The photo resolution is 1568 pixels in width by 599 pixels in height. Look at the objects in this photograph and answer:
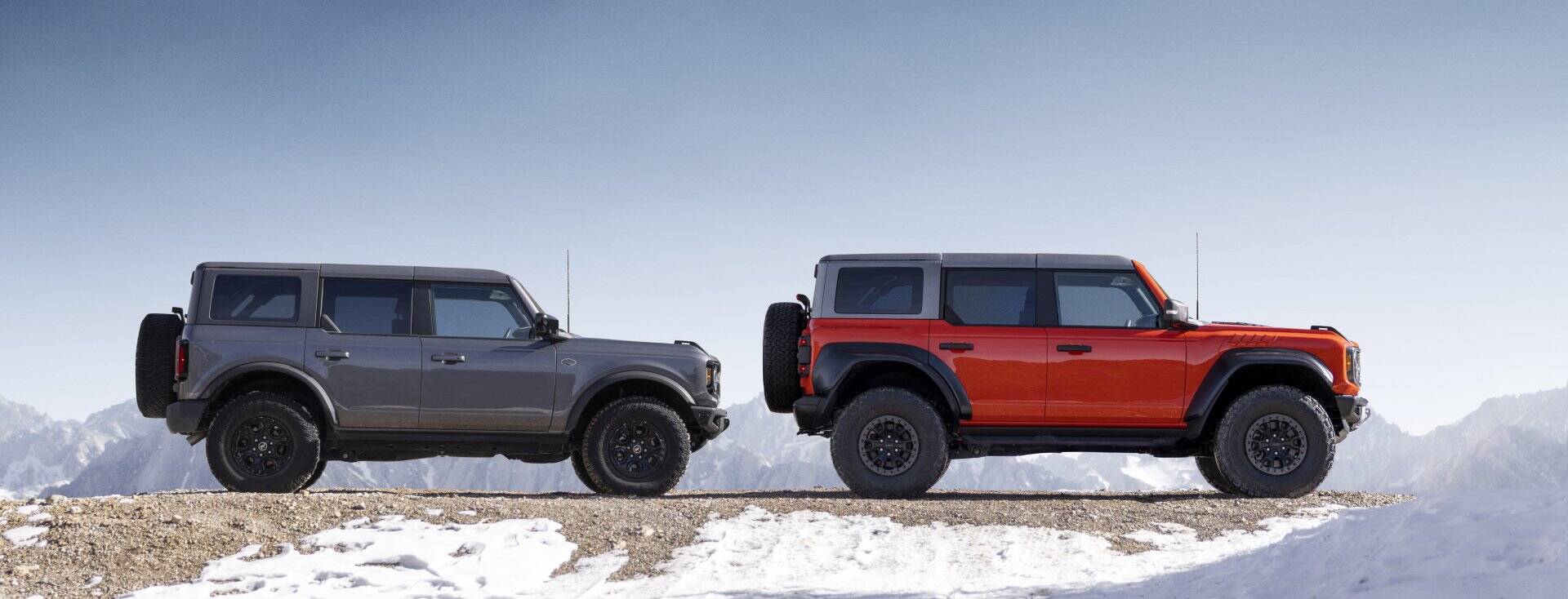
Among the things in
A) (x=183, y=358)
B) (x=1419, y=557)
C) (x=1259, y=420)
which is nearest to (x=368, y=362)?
(x=183, y=358)

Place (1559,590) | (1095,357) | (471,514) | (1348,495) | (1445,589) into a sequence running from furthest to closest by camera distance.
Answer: (1348,495), (1095,357), (471,514), (1445,589), (1559,590)

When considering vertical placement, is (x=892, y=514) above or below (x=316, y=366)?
below

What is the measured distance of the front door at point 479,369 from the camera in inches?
410

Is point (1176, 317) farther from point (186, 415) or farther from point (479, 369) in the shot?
point (186, 415)

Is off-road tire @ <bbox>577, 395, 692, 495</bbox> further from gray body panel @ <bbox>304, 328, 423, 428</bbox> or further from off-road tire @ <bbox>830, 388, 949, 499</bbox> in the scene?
gray body panel @ <bbox>304, 328, 423, 428</bbox>

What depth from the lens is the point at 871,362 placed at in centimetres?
1051

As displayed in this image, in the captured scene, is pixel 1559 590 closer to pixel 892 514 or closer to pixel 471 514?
pixel 892 514

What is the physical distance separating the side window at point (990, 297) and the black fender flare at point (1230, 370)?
1733 mm

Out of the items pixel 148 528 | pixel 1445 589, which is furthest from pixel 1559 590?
pixel 148 528

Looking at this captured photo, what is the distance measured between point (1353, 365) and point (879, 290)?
4.63m

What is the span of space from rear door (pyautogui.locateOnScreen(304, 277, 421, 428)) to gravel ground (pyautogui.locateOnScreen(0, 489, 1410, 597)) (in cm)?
76

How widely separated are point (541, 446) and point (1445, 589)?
296 inches

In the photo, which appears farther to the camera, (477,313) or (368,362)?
(477,313)

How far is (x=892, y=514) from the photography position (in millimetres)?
9016
